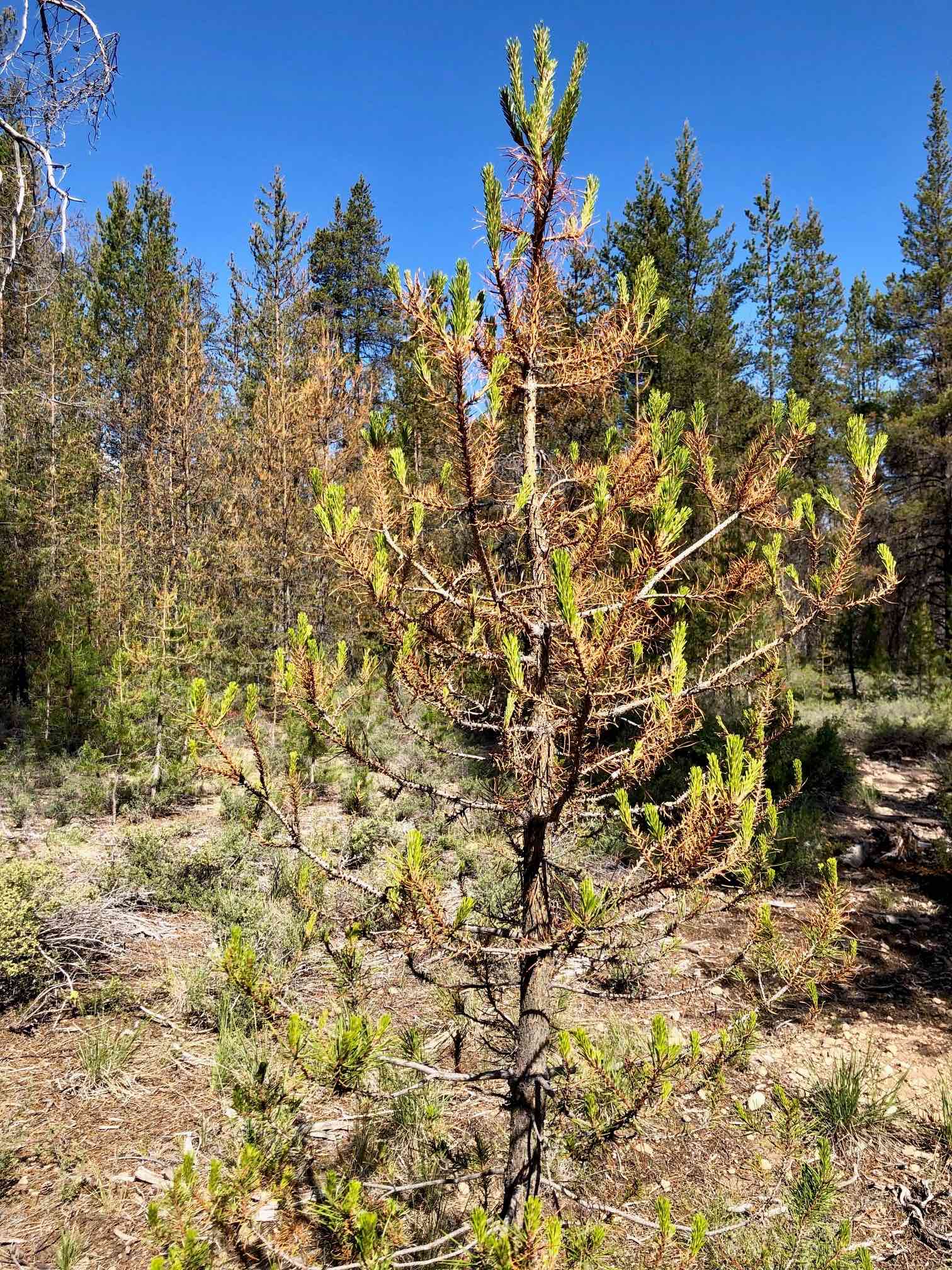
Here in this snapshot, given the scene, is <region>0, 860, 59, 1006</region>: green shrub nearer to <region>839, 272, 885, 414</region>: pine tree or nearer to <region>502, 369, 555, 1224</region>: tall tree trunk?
<region>502, 369, 555, 1224</region>: tall tree trunk

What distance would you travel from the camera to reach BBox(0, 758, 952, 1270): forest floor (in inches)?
111

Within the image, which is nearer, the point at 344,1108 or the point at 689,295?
the point at 344,1108

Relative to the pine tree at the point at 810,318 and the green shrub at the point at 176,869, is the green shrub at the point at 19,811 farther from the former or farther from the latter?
the pine tree at the point at 810,318

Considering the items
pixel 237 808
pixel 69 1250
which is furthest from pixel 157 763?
pixel 69 1250

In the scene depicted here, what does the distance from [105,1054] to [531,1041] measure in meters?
2.90

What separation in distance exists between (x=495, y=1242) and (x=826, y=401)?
2370cm

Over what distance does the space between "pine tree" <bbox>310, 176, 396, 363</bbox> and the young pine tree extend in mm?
25885

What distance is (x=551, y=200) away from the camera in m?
2.34

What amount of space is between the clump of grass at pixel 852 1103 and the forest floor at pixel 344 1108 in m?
0.04

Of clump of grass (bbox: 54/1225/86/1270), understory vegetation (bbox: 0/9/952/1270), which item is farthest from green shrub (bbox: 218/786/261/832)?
clump of grass (bbox: 54/1225/86/1270)

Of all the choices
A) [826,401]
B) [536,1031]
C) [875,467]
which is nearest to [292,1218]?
[536,1031]

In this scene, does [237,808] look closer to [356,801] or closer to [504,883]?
[356,801]

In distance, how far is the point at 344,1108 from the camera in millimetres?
3730

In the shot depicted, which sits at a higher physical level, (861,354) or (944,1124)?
(861,354)
